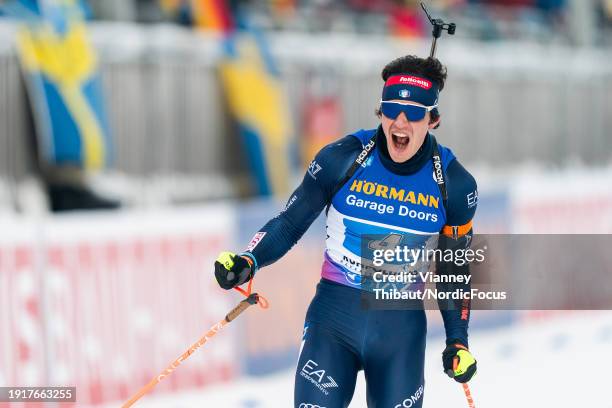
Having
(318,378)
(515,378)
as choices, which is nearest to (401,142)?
(318,378)

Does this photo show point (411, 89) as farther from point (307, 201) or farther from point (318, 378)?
point (318, 378)

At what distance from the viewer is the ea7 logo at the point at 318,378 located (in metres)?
4.62

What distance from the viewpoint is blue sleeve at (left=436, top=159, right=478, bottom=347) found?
15.4ft

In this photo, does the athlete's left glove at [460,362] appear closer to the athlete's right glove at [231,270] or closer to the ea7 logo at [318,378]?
the ea7 logo at [318,378]

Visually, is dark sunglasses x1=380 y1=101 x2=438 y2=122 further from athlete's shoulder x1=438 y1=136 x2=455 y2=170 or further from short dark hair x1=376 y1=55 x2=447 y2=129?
athlete's shoulder x1=438 y1=136 x2=455 y2=170

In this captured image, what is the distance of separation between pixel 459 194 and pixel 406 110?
42 cm

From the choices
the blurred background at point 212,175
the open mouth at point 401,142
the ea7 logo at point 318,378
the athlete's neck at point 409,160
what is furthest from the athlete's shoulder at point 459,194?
the blurred background at point 212,175

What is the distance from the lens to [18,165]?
10508 mm

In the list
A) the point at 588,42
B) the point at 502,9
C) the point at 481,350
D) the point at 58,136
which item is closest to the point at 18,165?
the point at 58,136

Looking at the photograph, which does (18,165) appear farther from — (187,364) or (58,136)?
(187,364)

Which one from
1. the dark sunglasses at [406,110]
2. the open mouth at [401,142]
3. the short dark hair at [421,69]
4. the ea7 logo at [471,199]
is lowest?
the ea7 logo at [471,199]

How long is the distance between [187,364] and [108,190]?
3.26m

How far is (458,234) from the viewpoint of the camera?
15.7ft

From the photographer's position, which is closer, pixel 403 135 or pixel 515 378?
pixel 403 135
